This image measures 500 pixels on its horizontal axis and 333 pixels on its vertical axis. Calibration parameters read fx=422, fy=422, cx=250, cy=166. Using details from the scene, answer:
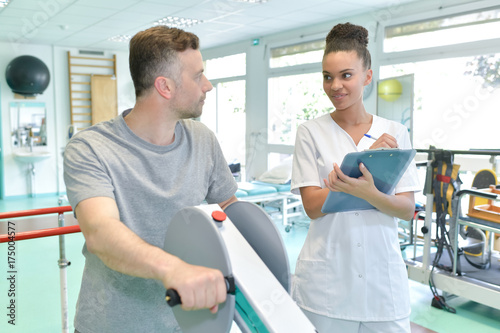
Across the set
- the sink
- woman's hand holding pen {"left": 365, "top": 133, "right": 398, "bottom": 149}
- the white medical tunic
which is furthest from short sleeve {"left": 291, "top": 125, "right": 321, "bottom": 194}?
the sink

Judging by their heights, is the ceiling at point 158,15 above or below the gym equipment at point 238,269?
above

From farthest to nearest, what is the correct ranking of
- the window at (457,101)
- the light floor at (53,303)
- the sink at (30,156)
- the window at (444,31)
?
the sink at (30,156), the window at (457,101), the window at (444,31), the light floor at (53,303)

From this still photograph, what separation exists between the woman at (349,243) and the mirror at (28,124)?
26.4ft

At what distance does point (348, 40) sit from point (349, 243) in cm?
65

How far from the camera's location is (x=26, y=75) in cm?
752

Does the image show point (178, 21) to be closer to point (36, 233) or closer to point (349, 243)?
point (36, 233)

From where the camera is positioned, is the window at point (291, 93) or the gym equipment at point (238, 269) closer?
the gym equipment at point (238, 269)

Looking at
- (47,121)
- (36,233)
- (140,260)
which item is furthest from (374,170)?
(47,121)

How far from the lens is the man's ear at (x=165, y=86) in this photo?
3.62ft

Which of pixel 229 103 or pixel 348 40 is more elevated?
pixel 229 103

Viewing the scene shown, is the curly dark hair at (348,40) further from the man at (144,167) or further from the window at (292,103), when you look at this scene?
the window at (292,103)

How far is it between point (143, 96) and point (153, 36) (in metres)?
0.16

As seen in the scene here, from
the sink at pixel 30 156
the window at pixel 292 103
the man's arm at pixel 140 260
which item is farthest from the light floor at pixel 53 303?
the sink at pixel 30 156

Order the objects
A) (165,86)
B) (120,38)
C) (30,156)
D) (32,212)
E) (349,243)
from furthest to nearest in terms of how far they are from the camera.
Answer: (30,156) < (120,38) < (32,212) < (349,243) < (165,86)
